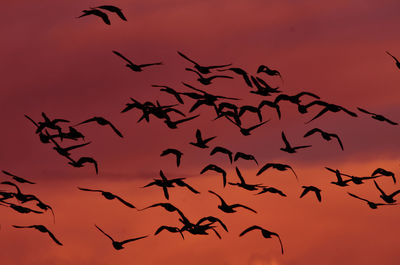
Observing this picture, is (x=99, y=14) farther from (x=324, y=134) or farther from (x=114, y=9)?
(x=324, y=134)

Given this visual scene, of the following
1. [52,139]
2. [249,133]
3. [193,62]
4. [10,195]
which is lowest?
[10,195]

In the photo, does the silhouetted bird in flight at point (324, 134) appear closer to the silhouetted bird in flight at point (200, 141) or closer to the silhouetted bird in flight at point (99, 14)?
the silhouetted bird in flight at point (200, 141)

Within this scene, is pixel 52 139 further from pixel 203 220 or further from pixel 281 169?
pixel 281 169

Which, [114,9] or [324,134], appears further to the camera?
[324,134]

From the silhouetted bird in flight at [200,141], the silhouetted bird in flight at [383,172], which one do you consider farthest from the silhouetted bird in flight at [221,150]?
the silhouetted bird in flight at [383,172]

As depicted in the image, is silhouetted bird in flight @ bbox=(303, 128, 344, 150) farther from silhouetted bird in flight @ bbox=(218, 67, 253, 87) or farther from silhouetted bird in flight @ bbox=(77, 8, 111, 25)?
silhouetted bird in flight @ bbox=(77, 8, 111, 25)

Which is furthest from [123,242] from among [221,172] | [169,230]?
[221,172]

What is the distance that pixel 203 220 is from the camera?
3706 cm

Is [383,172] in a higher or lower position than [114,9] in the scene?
lower

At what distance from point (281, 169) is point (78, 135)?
1045cm

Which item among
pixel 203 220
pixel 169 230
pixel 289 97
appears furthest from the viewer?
pixel 289 97

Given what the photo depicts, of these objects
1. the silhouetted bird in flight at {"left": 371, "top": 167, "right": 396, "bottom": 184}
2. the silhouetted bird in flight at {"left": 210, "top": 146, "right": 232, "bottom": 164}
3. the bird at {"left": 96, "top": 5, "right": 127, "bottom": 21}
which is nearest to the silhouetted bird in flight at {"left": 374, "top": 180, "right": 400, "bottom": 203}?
the silhouetted bird in flight at {"left": 371, "top": 167, "right": 396, "bottom": 184}

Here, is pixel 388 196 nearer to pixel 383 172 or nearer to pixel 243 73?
pixel 383 172

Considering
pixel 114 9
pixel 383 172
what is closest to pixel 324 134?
pixel 383 172
